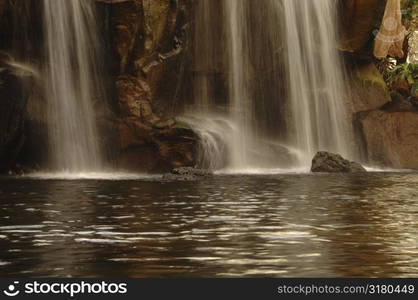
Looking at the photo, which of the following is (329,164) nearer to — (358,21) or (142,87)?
(142,87)

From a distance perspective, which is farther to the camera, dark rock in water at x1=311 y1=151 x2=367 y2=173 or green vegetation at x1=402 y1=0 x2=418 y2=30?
green vegetation at x1=402 y1=0 x2=418 y2=30

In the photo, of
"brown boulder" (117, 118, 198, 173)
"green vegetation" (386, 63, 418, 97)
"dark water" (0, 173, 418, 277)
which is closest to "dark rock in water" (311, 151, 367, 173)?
"brown boulder" (117, 118, 198, 173)

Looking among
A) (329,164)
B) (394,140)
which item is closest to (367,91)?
(394,140)

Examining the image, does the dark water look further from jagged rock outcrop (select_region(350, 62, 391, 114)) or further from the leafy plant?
the leafy plant

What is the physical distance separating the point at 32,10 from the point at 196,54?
30.1 ft

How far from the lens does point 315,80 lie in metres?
48.2

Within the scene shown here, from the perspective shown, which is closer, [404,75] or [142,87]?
[142,87]

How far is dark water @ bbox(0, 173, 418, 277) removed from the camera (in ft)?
38.7

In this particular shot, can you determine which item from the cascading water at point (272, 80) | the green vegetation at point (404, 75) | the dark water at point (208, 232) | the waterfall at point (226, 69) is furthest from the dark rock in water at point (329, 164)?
the dark water at point (208, 232)

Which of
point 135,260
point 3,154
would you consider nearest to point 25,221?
point 135,260

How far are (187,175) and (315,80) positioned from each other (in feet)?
52.2

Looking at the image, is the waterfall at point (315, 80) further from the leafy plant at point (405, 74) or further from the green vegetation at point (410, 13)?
the green vegetation at point (410, 13)

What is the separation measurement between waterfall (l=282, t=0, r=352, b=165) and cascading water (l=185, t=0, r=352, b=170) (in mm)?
49

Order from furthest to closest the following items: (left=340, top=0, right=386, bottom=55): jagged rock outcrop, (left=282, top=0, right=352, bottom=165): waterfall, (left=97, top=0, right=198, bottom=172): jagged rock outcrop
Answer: (left=340, top=0, right=386, bottom=55): jagged rock outcrop < (left=282, top=0, right=352, bottom=165): waterfall < (left=97, top=0, right=198, bottom=172): jagged rock outcrop
